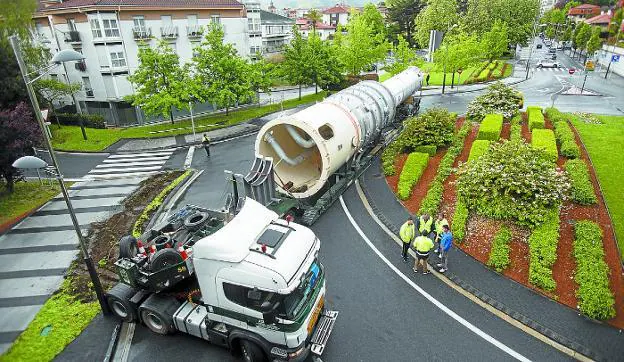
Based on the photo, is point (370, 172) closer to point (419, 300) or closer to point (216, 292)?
point (419, 300)

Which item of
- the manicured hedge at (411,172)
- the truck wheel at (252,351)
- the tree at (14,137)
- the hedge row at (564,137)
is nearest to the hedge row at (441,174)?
the manicured hedge at (411,172)

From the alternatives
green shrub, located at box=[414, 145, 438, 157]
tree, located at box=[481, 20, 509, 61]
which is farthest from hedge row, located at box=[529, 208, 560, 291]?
tree, located at box=[481, 20, 509, 61]

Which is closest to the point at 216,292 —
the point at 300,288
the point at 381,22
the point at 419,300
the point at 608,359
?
the point at 300,288

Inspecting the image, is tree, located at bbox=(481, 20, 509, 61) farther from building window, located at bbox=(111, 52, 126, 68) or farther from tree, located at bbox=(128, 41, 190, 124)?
building window, located at bbox=(111, 52, 126, 68)

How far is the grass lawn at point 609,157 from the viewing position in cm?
1470

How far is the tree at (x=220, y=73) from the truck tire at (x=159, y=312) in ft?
71.9

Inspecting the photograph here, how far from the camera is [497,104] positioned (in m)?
25.5

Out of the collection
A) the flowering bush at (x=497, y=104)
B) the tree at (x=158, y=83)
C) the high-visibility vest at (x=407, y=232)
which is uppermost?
the tree at (x=158, y=83)

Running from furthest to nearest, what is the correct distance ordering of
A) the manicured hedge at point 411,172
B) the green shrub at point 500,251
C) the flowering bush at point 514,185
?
the manicured hedge at point 411,172 < the flowering bush at point 514,185 < the green shrub at point 500,251

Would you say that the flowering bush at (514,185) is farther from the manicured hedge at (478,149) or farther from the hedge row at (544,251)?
the manicured hedge at (478,149)

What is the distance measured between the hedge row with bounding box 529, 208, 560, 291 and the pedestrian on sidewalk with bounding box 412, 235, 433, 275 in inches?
119

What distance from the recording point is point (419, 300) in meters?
11.3

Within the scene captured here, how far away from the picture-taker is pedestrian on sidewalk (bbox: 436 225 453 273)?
11966 mm

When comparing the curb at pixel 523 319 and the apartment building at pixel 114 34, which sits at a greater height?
the apartment building at pixel 114 34
